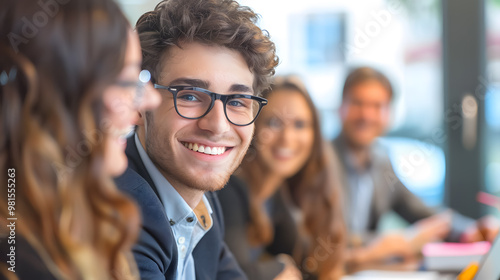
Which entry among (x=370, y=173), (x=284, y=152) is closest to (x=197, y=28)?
(x=284, y=152)

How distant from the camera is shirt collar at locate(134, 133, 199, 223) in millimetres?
353

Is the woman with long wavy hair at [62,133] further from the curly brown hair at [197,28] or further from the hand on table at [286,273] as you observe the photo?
the hand on table at [286,273]

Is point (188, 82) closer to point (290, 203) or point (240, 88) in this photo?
point (240, 88)

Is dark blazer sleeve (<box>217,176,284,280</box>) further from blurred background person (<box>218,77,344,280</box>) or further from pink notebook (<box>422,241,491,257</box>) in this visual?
pink notebook (<box>422,241,491,257</box>)

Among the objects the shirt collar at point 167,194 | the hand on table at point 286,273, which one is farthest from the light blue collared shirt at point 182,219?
the hand on table at point 286,273

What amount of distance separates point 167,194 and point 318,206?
0.71 metres

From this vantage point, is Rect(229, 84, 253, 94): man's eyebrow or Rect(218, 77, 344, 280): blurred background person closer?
Rect(229, 84, 253, 94): man's eyebrow

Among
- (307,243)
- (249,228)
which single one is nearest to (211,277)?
(249,228)

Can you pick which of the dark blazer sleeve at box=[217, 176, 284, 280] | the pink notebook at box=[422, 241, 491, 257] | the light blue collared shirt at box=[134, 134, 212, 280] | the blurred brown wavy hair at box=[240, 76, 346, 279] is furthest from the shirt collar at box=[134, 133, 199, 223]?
the pink notebook at box=[422, 241, 491, 257]

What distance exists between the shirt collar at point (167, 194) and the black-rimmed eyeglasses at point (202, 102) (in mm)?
40

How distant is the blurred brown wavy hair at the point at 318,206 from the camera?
3.07ft

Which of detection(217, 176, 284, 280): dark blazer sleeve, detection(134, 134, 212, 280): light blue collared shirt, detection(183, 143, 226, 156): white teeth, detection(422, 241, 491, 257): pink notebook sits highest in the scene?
detection(183, 143, 226, 156): white teeth

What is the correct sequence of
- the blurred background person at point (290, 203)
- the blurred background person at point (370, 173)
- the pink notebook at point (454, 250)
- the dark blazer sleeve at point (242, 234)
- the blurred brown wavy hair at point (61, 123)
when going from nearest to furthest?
the blurred brown wavy hair at point (61, 123) < the dark blazer sleeve at point (242, 234) < the blurred background person at point (290, 203) < the pink notebook at point (454, 250) < the blurred background person at point (370, 173)

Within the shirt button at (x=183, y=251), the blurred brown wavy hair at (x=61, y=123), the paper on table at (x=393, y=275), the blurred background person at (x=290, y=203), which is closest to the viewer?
the blurred brown wavy hair at (x=61, y=123)
